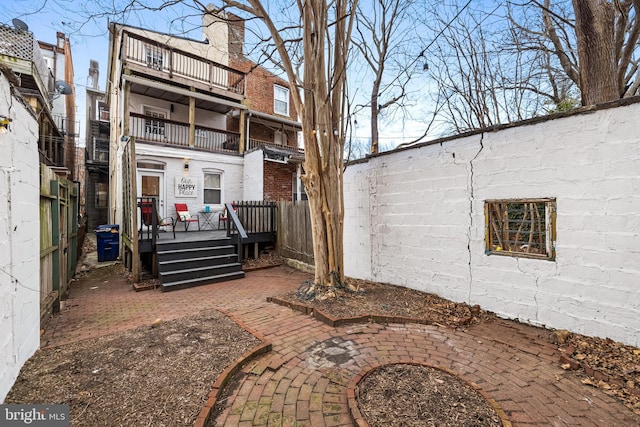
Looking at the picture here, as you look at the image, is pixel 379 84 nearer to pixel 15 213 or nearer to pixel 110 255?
pixel 15 213

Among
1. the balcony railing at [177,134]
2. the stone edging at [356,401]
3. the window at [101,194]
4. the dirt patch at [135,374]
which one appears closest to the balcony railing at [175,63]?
the balcony railing at [177,134]

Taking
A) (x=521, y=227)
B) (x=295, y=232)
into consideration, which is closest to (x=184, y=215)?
(x=295, y=232)

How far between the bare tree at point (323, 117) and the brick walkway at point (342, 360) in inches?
53.0

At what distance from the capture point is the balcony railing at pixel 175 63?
979 centimetres

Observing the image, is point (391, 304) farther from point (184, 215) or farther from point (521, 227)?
point (184, 215)

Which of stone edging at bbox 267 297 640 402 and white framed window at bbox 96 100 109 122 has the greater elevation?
white framed window at bbox 96 100 109 122

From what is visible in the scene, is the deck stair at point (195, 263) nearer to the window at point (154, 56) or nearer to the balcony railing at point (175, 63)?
the balcony railing at point (175, 63)

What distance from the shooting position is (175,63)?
10.8 meters

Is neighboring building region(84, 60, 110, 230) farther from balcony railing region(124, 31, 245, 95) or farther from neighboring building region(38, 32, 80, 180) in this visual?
balcony railing region(124, 31, 245, 95)

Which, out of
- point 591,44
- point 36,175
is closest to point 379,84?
point 591,44

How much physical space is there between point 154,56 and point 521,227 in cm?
1348

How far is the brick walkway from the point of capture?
214 cm

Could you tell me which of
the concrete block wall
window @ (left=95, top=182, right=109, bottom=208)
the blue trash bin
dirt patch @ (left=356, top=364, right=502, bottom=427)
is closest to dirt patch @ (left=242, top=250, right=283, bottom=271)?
the concrete block wall

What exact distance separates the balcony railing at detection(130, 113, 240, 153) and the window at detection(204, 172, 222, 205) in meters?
1.05
